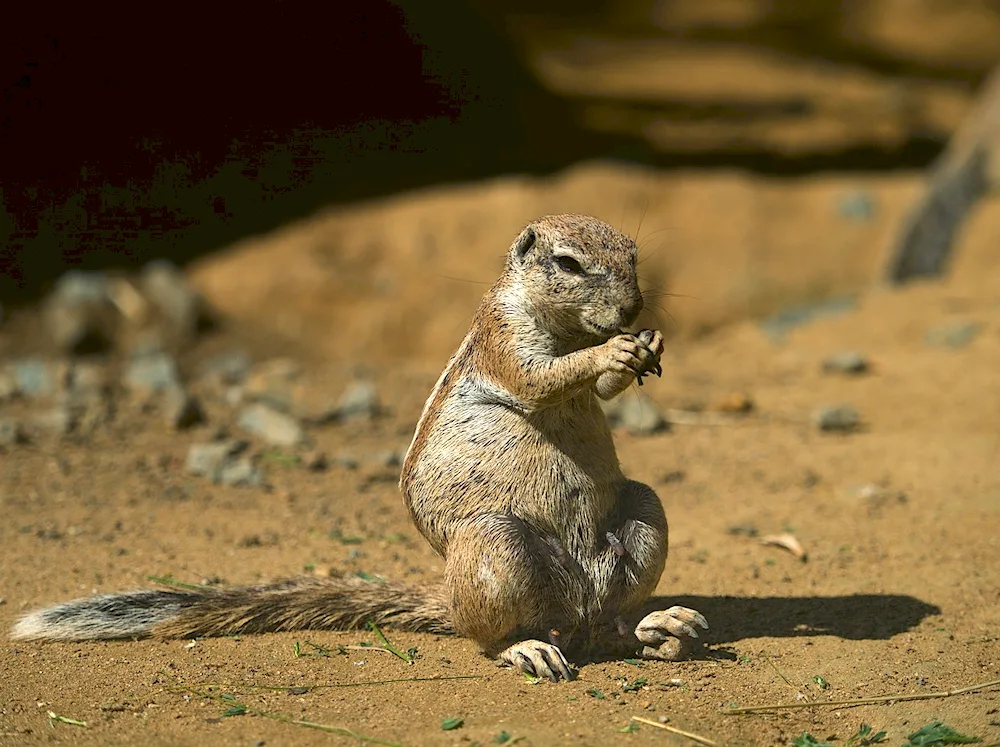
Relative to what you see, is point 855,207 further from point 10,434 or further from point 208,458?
point 10,434

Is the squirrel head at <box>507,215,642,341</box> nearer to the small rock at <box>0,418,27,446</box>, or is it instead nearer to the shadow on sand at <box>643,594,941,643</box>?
the shadow on sand at <box>643,594,941,643</box>

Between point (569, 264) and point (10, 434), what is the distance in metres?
4.66

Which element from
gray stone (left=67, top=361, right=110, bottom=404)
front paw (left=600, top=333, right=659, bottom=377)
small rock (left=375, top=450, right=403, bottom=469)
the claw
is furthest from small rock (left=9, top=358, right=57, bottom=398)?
front paw (left=600, top=333, right=659, bottom=377)

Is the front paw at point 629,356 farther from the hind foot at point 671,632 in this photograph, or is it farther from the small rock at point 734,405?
the small rock at point 734,405

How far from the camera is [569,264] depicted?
403cm

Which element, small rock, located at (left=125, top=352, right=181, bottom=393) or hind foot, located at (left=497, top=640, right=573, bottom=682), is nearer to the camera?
hind foot, located at (left=497, top=640, right=573, bottom=682)

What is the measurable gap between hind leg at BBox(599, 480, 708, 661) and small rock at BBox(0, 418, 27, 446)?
4511 mm

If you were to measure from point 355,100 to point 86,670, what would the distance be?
16.3ft

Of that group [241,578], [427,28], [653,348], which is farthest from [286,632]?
[427,28]

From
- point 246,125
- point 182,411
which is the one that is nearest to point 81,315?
point 246,125

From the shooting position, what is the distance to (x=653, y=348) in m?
3.84

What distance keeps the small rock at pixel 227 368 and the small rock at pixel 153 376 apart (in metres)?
0.35

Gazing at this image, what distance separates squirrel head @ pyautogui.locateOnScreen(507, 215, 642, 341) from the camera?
397cm

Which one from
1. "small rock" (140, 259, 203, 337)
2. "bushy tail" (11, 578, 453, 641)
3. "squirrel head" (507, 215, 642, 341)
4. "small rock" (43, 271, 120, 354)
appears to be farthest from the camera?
"small rock" (140, 259, 203, 337)
